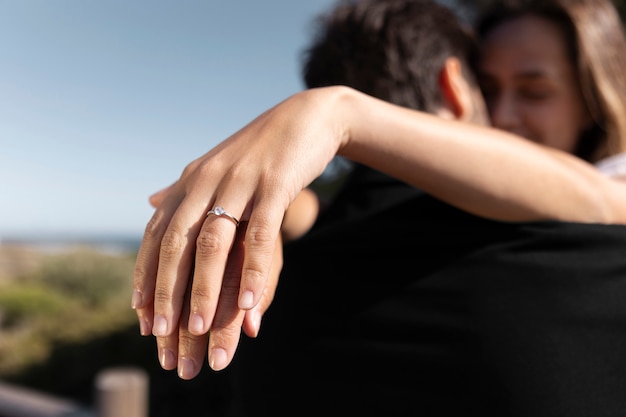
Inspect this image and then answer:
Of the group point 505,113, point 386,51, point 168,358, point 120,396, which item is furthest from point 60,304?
point 168,358

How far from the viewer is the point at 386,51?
1228 mm

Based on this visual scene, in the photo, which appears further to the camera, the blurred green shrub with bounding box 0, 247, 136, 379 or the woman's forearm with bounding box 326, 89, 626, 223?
the blurred green shrub with bounding box 0, 247, 136, 379

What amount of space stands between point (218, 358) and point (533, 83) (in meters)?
1.70

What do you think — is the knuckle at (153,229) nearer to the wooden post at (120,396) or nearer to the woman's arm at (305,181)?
the woman's arm at (305,181)

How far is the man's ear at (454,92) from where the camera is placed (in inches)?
49.8

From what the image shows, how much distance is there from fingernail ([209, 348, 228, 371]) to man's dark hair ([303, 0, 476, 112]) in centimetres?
71

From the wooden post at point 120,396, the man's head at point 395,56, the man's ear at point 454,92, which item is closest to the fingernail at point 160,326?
the man's head at point 395,56

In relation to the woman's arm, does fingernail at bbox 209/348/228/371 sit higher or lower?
lower

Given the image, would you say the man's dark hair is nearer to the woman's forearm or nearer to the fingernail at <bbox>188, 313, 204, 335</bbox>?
the woman's forearm

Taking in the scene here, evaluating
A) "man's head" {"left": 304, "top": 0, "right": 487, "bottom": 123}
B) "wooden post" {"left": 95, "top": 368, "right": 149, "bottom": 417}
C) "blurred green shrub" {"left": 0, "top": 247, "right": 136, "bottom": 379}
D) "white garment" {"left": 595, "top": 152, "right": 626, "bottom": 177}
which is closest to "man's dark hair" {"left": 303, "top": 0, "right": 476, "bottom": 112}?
"man's head" {"left": 304, "top": 0, "right": 487, "bottom": 123}

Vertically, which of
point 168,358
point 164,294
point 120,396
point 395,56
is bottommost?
point 120,396

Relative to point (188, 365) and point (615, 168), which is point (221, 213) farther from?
point (615, 168)

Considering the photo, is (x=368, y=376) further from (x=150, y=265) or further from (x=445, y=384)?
(x=150, y=265)

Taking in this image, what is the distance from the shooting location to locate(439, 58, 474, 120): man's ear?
4.15 ft
